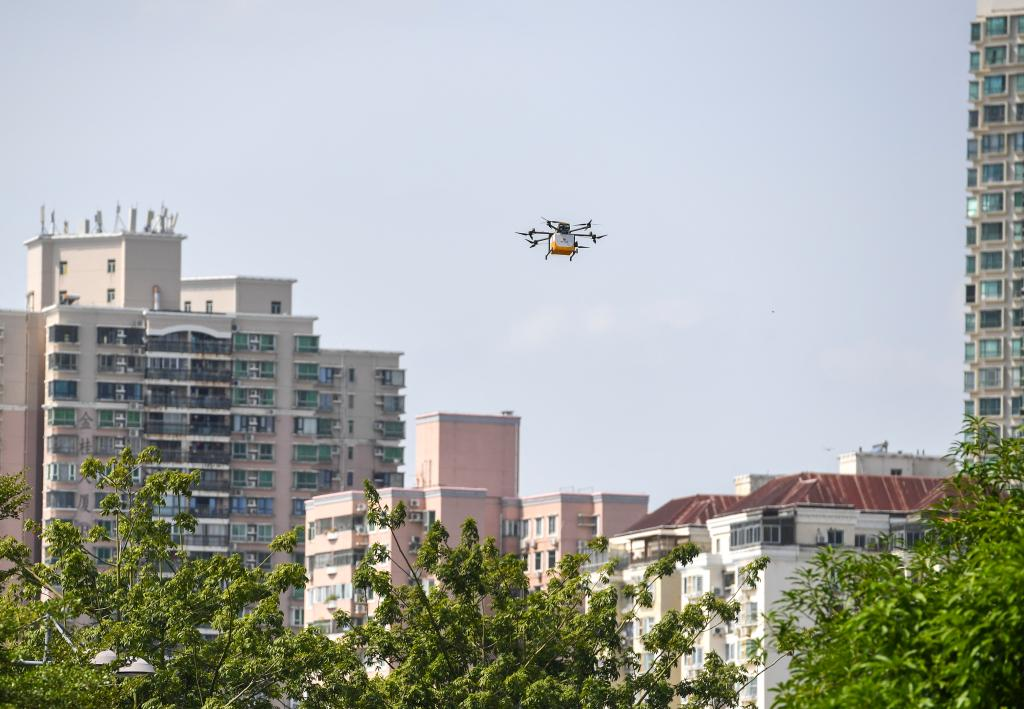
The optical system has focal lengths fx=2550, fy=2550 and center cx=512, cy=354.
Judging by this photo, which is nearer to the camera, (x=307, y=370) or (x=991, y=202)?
(x=991, y=202)

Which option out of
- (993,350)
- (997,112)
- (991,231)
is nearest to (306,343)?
(991,231)

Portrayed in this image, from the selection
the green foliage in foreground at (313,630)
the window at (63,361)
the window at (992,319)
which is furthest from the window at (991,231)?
the green foliage in foreground at (313,630)

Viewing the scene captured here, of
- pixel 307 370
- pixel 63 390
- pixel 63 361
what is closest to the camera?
pixel 63 390

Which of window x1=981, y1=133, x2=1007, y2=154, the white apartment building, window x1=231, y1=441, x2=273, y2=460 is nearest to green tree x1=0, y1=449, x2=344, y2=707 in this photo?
the white apartment building

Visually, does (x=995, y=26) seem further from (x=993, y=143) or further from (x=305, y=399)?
(x=305, y=399)

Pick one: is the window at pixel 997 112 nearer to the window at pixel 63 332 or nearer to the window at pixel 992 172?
the window at pixel 992 172

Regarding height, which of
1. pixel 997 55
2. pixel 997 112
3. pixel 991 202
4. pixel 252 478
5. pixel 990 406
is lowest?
pixel 252 478
